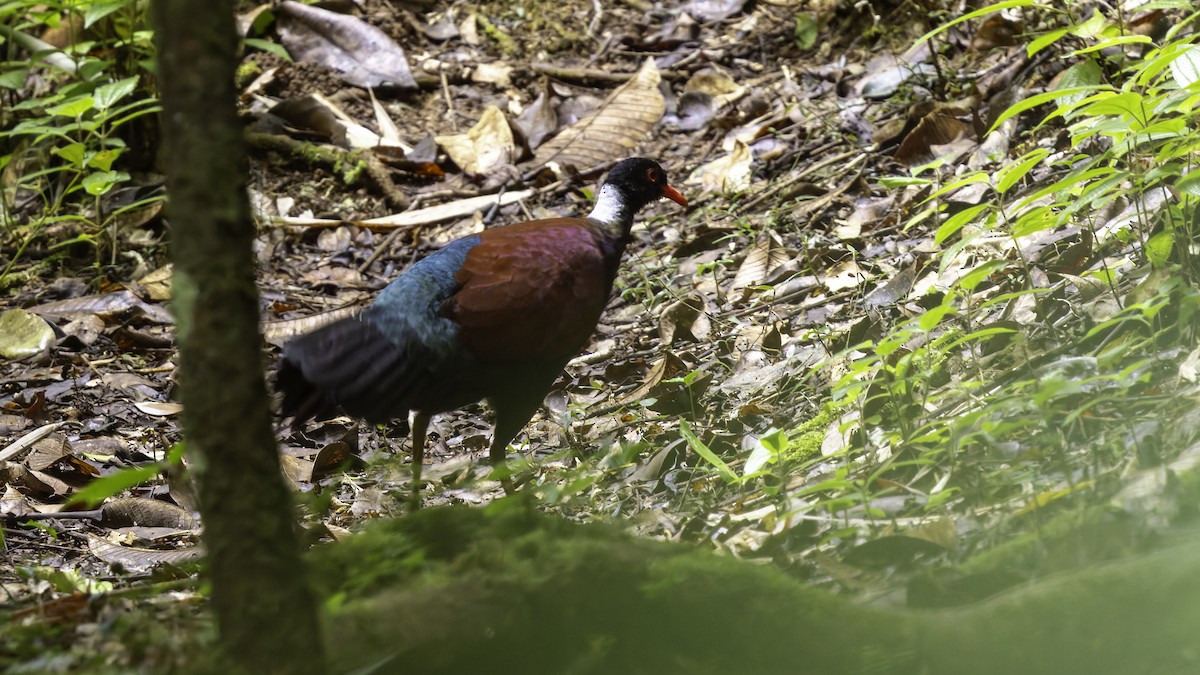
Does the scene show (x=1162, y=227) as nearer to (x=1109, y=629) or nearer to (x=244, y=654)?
(x=1109, y=629)

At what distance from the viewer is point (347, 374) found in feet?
11.7

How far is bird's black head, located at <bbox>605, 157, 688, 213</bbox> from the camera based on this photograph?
485 cm

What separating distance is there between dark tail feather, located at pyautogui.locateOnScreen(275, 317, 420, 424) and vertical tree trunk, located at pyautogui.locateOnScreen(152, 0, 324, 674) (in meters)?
2.14

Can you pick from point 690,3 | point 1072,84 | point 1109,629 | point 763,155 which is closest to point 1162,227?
point 1072,84

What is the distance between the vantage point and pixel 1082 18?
17.3ft

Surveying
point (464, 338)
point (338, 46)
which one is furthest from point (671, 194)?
point (338, 46)

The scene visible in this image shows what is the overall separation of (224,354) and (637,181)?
3.66 m

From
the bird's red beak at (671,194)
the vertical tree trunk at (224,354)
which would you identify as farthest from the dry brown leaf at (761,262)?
the vertical tree trunk at (224,354)

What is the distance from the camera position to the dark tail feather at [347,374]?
353 centimetres

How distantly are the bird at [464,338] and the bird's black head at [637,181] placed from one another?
30.4 inches

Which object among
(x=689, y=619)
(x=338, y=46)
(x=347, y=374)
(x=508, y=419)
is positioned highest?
(x=338, y=46)

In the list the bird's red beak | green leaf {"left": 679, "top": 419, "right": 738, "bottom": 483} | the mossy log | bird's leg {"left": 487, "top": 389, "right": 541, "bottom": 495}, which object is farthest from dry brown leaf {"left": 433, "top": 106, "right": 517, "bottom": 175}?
the mossy log

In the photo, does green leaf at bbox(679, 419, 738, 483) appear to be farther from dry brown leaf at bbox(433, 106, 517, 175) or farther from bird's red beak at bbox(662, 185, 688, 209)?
dry brown leaf at bbox(433, 106, 517, 175)

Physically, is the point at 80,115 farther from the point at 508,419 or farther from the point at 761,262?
the point at 761,262
